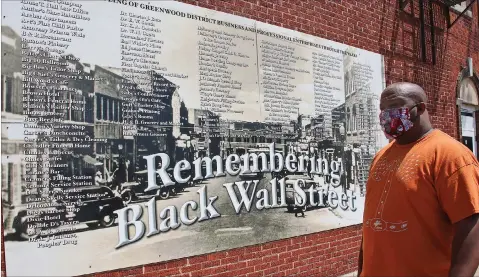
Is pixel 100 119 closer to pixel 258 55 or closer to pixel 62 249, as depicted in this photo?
pixel 62 249

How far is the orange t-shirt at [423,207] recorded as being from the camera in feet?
7.43

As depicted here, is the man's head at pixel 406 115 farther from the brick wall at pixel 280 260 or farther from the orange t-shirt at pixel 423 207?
the brick wall at pixel 280 260

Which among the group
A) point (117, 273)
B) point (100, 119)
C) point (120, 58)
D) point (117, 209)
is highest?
point (120, 58)

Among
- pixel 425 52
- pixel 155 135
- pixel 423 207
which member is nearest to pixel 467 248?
pixel 423 207

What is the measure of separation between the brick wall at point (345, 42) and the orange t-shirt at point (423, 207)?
269 centimetres

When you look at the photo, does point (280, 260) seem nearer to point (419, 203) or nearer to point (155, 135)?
point (155, 135)

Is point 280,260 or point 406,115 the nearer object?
point 406,115

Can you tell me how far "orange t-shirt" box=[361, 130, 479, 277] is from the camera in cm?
226

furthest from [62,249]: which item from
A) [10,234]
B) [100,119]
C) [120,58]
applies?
[120,58]

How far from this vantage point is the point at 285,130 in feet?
19.8

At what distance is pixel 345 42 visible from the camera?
7191 mm

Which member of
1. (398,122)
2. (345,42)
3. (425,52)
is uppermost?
(425,52)

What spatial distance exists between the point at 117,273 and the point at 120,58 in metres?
1.99

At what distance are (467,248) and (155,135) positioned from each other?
313 centimetres
